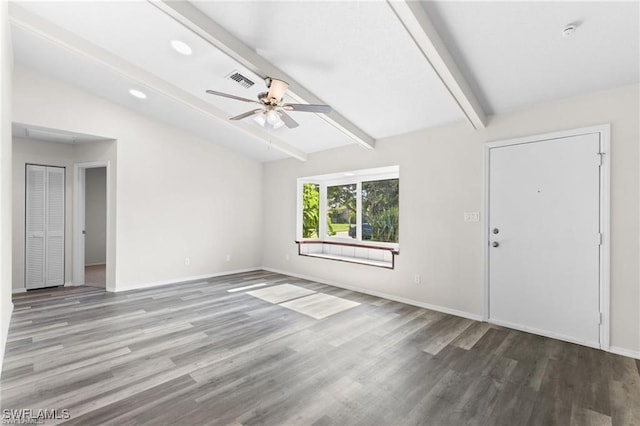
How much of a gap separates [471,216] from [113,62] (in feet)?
16.0

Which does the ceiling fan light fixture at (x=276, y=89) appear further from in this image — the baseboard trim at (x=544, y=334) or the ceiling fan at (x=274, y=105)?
the baseboard trim at (x=544, y=334)

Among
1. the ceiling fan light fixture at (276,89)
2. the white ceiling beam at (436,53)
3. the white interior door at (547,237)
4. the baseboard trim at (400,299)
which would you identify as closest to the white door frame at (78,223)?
the baseboard trim at (400,299)

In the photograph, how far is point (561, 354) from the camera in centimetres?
286

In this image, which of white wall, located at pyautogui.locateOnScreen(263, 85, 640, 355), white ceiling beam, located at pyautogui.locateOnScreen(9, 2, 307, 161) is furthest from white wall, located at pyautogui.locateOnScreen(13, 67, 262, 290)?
white wall, located at pyautogui.locateOnScreen(263, 85, 640, 355)

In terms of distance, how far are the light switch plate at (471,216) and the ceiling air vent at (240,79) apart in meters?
3.17

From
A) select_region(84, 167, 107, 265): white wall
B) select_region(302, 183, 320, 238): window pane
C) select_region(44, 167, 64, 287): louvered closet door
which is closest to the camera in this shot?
select_region(44, 167, 64, 287): louvered closet door

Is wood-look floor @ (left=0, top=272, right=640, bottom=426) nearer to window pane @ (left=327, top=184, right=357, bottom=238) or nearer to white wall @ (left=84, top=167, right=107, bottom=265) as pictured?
window pane @ (left=327, top=184, right=357, bottom=238)

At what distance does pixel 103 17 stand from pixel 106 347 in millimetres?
3296

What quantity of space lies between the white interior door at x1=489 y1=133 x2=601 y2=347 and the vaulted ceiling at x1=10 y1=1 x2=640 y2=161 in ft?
2.05

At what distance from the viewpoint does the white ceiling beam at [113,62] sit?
316 cm

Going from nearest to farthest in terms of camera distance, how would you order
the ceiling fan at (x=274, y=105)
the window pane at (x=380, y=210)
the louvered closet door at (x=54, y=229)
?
1. the ceiling fan at (x=274, y=105)
2. the louvered closet door at (x=54, y=229)
3. the window pane at (x=380, y=210)

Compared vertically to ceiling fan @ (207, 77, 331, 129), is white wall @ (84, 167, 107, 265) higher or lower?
lower

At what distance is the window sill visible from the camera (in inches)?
203

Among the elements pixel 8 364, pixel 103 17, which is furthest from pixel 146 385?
pixel 103 17
